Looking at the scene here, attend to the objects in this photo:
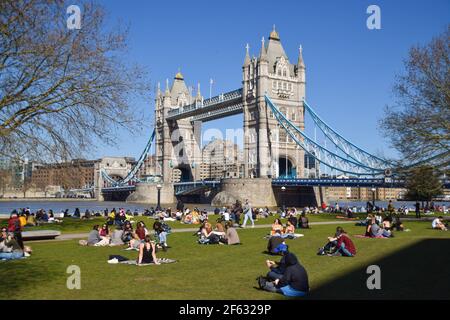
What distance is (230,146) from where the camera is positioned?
159 m

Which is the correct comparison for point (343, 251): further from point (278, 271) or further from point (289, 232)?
point (289, 232)

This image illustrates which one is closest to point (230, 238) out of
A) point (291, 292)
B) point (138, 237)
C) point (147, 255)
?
point (138, 237)

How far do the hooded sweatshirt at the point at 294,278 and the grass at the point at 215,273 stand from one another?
0.28 m

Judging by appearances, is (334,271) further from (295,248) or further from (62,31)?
(62,31)

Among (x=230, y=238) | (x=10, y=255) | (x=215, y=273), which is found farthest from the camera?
(x=230, y=238)

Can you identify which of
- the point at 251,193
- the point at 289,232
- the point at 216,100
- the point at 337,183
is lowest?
the point at 289,232

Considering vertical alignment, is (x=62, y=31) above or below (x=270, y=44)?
below

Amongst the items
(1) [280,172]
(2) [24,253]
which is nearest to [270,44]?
(1) [280,172]

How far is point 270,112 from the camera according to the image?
253ft

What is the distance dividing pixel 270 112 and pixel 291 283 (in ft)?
226

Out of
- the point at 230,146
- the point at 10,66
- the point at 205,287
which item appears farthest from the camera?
the point at 230,146

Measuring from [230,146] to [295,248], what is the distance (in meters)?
143

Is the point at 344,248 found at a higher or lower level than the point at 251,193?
lower

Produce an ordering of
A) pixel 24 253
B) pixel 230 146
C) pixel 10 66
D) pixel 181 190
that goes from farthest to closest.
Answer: pixel 230 146 → pixel 181 190 → pixel 10 66 → pixel 24 253
